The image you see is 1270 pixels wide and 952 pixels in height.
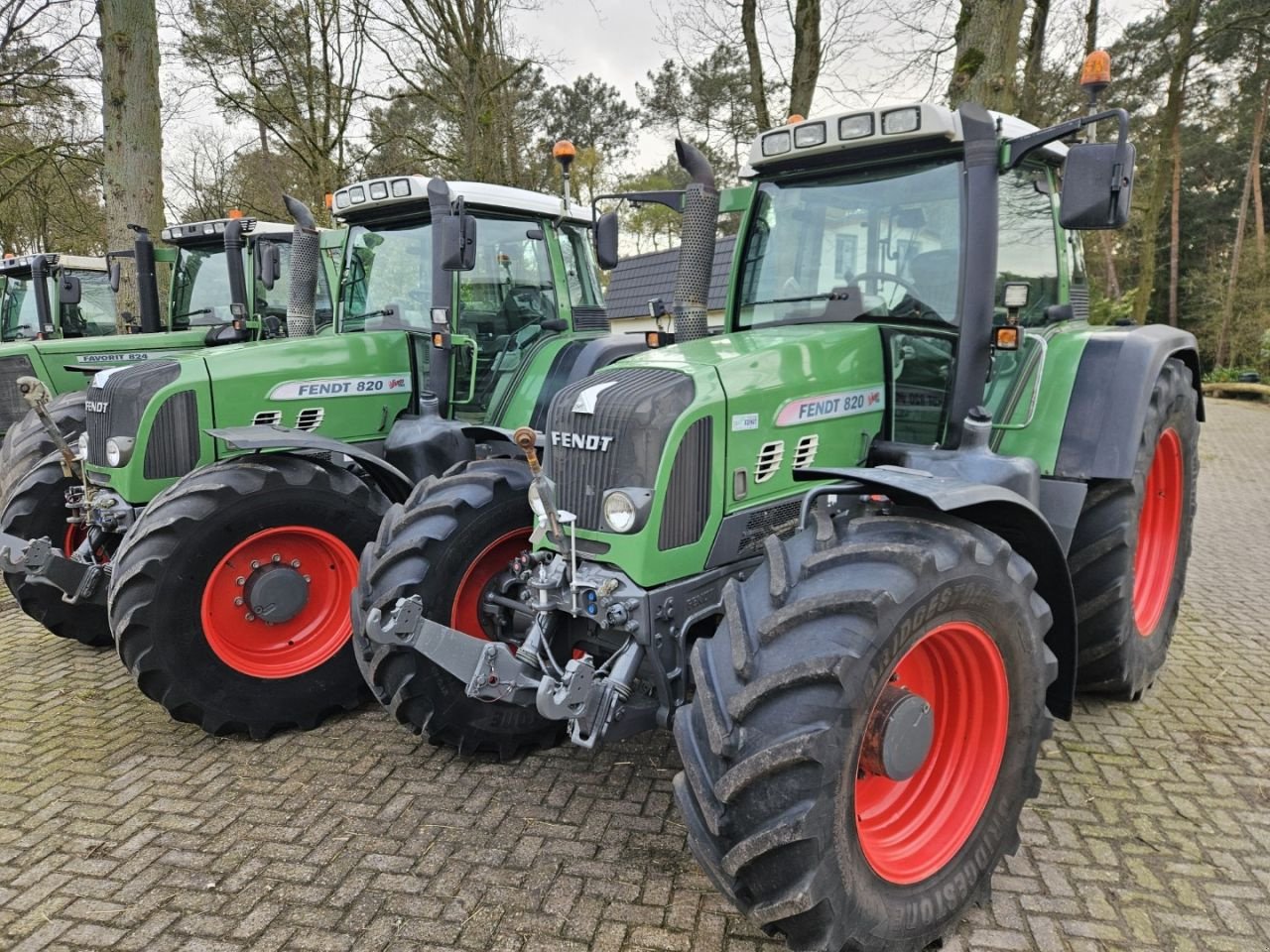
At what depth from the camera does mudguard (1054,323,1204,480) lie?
338cm

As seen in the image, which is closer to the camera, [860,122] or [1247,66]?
[860,122]

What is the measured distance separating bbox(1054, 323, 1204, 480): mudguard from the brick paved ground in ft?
3.88

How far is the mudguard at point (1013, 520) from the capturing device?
239 cm

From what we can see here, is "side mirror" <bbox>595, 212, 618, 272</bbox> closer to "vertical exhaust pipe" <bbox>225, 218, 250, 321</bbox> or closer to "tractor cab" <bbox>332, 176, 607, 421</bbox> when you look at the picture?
"tractor cab" <bbox>332, 176, 607, 421</bbox>

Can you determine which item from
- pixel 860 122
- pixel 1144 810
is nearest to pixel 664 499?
pixel 860 122

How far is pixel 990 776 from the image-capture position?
2.57m

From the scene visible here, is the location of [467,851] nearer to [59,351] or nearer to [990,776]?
[990,776]

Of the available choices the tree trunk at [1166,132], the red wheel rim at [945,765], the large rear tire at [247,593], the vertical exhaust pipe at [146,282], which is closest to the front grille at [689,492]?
the red wheel rim at [945,765]

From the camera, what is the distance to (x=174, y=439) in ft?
14.4

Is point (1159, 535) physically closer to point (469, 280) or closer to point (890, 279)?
point (890, 279)

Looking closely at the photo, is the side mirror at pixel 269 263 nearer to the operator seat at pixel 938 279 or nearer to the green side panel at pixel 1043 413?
the operator seat at pixel 938 279

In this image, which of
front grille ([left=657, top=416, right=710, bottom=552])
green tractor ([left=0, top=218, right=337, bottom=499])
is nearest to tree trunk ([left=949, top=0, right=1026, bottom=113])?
green tractor ([left=0, top=218, right=337, bottom=499])

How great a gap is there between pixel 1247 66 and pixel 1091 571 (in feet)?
80.5

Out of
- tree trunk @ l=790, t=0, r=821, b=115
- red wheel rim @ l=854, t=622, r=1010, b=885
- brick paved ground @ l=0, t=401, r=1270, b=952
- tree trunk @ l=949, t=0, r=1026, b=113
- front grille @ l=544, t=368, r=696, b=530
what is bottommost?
brick paved ground @ l=0, t=401, r=1270, b=952
